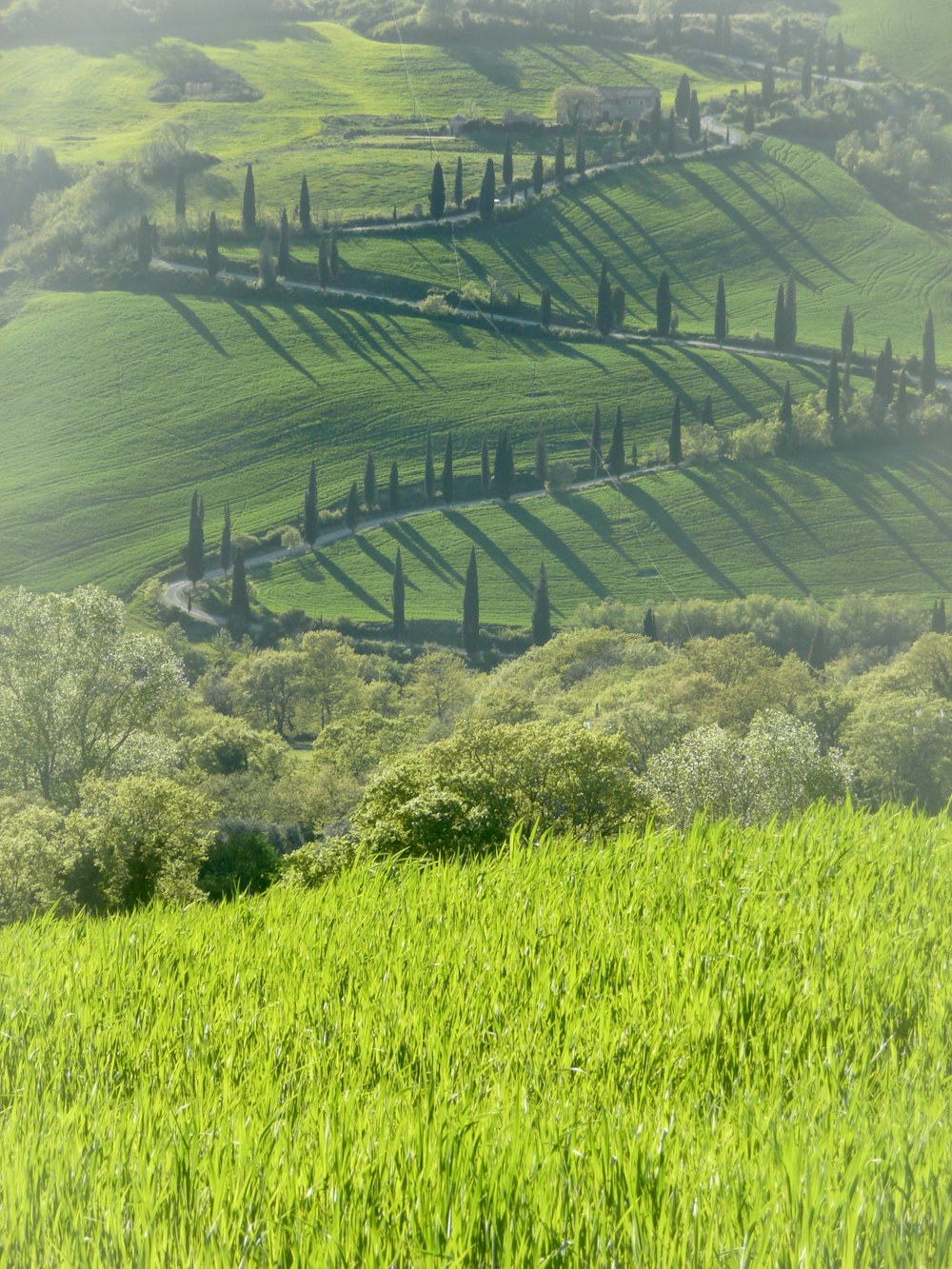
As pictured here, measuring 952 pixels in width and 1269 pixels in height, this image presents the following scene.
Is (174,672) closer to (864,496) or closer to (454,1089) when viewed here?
(454,1089)

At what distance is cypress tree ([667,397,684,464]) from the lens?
577 feet

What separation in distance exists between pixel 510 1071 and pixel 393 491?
16868 cm

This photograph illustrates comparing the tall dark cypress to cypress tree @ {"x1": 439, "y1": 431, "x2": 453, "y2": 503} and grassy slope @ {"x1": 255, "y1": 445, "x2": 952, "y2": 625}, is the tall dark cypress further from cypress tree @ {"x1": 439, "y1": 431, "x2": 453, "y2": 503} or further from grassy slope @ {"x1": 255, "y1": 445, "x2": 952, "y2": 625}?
cypress tree @ {"x1": 439, "y1": 431, "x2": 453, "y2": 503}

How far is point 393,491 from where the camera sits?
172625mm

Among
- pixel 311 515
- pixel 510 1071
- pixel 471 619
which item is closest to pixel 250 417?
pixel 311 515

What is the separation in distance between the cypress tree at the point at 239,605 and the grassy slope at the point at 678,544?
3.13 meters

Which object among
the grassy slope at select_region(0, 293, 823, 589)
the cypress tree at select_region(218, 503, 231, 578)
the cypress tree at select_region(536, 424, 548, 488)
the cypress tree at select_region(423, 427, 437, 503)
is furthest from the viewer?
the cypress tree at select_region(536, 424, 548, 488)

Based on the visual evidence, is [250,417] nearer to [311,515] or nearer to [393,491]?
[311,515]

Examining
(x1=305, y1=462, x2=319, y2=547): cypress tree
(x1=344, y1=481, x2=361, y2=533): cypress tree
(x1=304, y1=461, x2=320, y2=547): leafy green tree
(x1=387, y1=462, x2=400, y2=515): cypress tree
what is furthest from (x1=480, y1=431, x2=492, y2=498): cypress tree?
(x1=305, y1=462, x2=319, y2=547): cypress tree

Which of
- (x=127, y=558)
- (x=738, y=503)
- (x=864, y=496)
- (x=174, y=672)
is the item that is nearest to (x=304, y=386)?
(x=127, y=558)

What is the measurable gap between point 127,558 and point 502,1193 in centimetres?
16488

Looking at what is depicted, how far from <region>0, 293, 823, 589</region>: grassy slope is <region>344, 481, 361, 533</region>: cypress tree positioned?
18.6 ft

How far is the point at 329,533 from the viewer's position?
16838cm

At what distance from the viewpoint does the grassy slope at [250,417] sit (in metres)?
173
